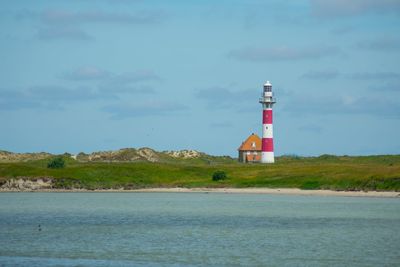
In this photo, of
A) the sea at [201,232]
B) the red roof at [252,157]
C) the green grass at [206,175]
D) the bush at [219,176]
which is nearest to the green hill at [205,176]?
the green grass at [206,175]

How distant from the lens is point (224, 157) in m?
155

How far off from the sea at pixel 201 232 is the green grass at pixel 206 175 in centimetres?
675

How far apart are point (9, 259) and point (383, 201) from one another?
44763 mm

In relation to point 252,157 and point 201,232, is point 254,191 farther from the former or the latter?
point 201,232

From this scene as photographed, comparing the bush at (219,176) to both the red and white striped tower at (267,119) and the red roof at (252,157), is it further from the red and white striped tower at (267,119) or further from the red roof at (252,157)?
the red roof at (252,157)

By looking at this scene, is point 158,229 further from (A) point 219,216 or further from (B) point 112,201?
(B) point 112,201

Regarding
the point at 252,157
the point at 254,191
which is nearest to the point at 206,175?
the point at 254,191

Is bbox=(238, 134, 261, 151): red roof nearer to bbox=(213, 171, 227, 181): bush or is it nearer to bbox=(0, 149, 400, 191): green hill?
bbox=(0, 149, 400, 191): green hill

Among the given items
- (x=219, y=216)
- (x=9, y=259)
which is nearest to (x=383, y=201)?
(x=219, y=216)

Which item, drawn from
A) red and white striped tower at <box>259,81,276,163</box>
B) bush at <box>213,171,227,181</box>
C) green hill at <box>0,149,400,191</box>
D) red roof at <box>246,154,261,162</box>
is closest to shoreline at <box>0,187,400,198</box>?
green hill at <box>0,149,400,191</box>

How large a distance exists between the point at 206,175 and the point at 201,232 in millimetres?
53854

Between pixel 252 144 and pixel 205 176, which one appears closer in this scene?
pixel 205 176

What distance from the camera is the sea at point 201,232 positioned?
129 feet

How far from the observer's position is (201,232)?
2034 inches
